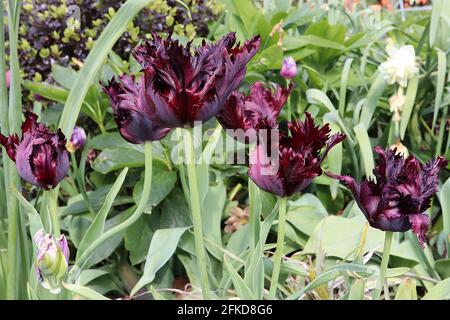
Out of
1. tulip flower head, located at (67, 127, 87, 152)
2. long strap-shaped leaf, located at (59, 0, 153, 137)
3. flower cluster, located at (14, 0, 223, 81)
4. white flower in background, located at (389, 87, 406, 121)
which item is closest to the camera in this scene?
long strap-shaped leaf, located at (59, 0, 153, 137)

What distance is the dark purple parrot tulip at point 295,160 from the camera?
542 millimetres

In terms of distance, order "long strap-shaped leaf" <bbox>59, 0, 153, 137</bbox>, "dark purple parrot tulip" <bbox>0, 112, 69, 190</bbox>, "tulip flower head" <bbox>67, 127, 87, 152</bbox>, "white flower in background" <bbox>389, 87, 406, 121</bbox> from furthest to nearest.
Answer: "white flower in background" <bbox>389, 87, 406, 121</bbox>
"tulip flower head" <bbox>67, 127, 87, 152</bbox>
"long strap-shaped leaf" <bbox>59, 0, 153, 137</bbox>
"dark purple parrot tulip" <bbox>0, 112, 69, 190</bbox>

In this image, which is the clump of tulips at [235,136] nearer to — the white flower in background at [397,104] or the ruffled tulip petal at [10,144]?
the ruffled tulip petal at [10,144]

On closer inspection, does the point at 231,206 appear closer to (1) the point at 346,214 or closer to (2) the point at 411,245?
(1) the point at 346,214

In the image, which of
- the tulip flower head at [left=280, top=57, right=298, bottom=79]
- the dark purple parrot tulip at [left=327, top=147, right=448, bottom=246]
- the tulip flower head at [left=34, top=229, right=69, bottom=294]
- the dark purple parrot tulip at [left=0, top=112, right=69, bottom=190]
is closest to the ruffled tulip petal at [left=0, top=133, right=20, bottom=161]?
the dark purple parrot tulip at [left=0, top=112, right=69, bottom=190]

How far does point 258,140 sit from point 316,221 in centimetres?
59

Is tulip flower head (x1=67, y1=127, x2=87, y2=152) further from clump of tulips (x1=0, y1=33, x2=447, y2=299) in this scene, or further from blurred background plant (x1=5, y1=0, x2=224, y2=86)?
blurred background plant (x1=5, y1=0, x2=224, y2=86)

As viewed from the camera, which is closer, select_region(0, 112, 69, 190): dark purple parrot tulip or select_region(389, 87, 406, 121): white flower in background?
select_region(0, 112, 69, 190): dark purple parrot tulip

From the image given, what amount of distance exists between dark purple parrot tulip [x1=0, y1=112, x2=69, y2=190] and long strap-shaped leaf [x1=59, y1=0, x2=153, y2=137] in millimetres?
154

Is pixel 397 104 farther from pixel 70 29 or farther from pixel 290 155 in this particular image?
pixel 70 29

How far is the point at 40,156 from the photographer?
0.63 meters

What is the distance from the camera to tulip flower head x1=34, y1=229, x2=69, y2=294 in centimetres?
57

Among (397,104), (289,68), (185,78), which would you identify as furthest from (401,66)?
(185,78)

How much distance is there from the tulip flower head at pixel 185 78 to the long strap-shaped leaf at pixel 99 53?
0.79 ft
